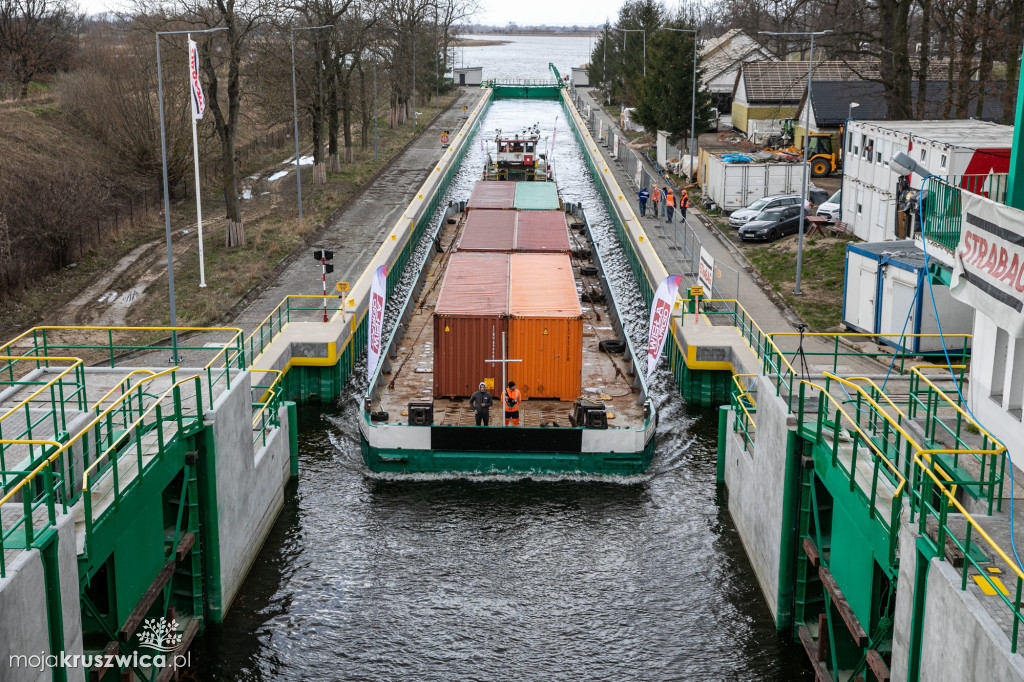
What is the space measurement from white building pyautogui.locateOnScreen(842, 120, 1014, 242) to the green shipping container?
12538 millimetres

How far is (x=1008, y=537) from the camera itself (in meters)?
11.9

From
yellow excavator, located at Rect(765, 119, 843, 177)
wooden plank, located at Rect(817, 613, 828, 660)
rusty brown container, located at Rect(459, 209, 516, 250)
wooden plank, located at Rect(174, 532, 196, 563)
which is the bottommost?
wooden plank, located at Rect(817, 613, 828, 660)

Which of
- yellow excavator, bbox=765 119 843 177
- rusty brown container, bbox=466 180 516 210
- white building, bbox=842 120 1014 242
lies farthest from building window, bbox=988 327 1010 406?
yellow excavator, bbox=765 119 843 177

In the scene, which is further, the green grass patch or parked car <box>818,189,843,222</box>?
parked car <box>818,189,843,222</box>

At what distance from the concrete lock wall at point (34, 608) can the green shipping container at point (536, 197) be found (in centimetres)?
3456

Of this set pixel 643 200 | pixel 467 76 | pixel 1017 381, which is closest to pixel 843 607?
pixel 1017 381

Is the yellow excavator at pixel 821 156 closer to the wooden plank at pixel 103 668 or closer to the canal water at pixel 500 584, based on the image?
the canal water at pixel 500 584

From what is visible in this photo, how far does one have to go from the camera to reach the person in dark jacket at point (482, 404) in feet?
73.7

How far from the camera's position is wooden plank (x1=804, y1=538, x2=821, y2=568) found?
1600cm

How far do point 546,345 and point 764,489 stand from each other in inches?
299

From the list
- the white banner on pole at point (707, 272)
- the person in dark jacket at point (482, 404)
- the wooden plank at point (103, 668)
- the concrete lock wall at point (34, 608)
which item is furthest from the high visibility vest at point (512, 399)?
the concrete lock wall at point (34, 608)

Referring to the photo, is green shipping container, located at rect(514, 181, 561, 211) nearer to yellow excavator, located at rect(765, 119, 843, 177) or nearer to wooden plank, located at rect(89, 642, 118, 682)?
yellow excavator, located at rect(765, 119, 843, 177)

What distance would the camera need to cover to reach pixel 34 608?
11.1 meters

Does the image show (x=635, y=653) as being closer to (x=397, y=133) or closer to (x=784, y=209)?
(x=784, y=209)
